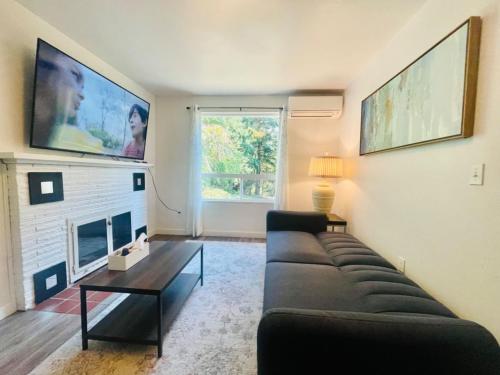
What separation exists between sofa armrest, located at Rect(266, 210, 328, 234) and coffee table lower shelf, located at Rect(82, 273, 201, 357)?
130 centimetres

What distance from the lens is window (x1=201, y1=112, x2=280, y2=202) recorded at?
420 cm

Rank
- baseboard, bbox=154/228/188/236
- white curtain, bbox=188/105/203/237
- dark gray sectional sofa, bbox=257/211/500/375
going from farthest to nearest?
baseboard, bbox=154/228/188/236, white curtain, bbox=188/105/203/237, dark gray sectional sofa, bbox=257/211/500/375

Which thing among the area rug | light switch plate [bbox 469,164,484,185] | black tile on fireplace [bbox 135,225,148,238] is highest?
light switch plate [bbox 469,164,484,185]

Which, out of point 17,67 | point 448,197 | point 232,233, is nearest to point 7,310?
point 17,67

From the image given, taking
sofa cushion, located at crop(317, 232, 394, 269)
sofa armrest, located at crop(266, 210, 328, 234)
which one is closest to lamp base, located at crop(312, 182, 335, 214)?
sofa armrest, located at crop(266, 210, 328, 234)

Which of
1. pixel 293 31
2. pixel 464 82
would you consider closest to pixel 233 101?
→ pixel 293 31

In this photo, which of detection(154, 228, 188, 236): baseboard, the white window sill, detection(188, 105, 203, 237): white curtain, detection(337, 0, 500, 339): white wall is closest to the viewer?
detection(337, 0, 500, 339): white wall

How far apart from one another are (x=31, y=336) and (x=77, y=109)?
1907 millimetres

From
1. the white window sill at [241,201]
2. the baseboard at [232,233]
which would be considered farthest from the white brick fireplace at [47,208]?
the baseboard at [232,233]

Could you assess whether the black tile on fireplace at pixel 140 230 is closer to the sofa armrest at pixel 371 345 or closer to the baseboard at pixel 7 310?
the baseboard at pixel 7 310

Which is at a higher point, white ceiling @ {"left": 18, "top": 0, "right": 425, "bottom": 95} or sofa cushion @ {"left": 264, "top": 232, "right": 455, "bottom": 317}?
white ceiling @ {"left": 18, "top": 0, "right": 425, "bottom": 95}

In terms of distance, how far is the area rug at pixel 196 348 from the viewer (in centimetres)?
144

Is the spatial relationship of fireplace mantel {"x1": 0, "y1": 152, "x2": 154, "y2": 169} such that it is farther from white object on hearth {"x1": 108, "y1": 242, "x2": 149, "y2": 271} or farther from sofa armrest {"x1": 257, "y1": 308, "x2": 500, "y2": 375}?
sofa armrest {"x1": 257, "y1": 308, "x2": 500, "y2": 375}

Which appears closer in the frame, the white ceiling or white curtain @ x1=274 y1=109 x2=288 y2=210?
the white ceiling
